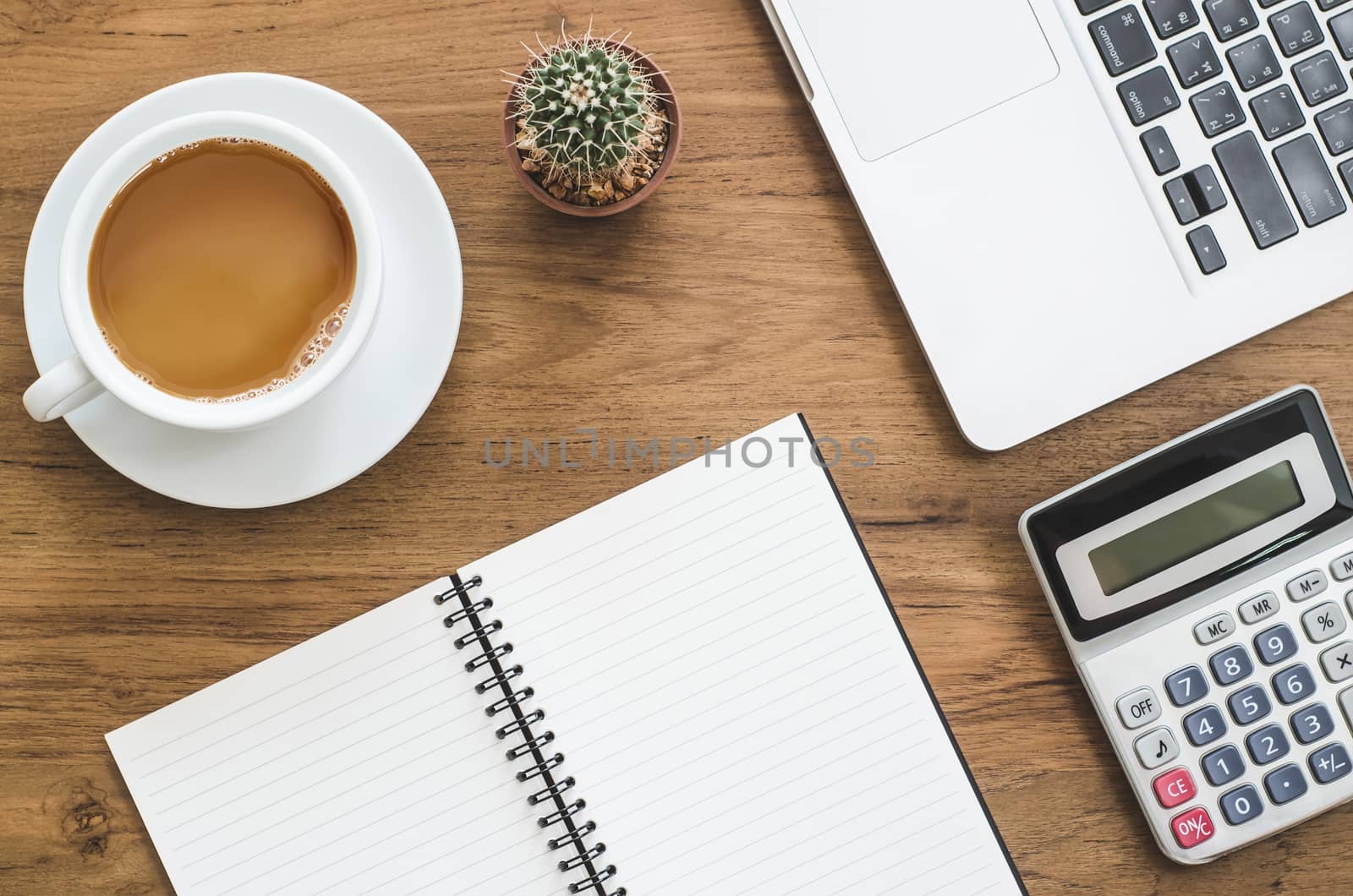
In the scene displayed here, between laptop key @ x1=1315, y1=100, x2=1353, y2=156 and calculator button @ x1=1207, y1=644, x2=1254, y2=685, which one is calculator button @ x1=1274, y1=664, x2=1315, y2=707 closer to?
calculator button @ x1=1207, y1=644, x2=1254, y2=685

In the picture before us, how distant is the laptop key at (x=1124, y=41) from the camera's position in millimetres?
720

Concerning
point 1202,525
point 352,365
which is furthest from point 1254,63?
point 352,365

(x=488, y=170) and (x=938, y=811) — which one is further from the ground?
(x=488, y=170)

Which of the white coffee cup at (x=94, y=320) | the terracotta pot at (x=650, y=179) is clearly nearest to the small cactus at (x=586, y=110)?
the terracotta pot at (x=650, y=179)

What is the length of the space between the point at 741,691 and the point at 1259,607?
404mm

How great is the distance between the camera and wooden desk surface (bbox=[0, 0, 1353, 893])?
0.74 metres

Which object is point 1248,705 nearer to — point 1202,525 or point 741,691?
point 1202,525

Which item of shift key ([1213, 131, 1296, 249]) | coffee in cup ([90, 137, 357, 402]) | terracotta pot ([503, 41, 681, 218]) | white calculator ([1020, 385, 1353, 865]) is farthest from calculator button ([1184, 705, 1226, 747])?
coffee in cup ([90, 137, 357, 402])

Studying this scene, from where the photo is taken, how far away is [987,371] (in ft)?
2.38

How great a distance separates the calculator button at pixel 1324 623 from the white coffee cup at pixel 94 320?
28.6 inches

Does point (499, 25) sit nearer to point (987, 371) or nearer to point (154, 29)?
point (154, 29)

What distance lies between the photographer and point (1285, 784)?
0.72 metres

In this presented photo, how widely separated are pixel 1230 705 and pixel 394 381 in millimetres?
680

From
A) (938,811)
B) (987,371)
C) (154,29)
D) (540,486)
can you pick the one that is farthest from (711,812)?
(154,29)
